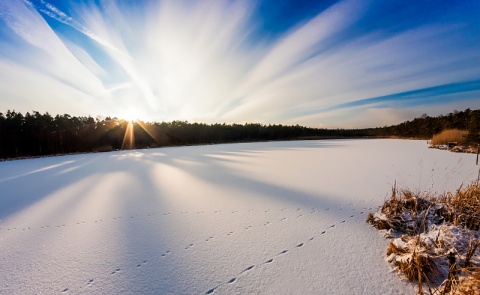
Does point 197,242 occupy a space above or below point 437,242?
below

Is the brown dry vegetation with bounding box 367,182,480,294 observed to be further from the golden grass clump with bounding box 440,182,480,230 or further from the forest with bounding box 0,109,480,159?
the forest with bounding box 0,109,480,159

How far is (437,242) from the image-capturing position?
4.88 ft

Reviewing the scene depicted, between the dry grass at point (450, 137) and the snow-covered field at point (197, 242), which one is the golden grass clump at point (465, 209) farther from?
the dry grass at point (450, 137)

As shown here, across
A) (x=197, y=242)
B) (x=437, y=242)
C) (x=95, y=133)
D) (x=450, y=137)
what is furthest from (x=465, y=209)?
(x=95, y=133)

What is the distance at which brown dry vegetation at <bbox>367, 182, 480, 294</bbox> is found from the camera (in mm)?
1218

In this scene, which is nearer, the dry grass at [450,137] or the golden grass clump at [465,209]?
the golden grass clump at [465,209]

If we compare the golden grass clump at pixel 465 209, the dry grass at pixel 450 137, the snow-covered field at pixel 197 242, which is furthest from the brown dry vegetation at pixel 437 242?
the dry grass at pixel 450 137

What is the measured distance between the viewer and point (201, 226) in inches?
88.0

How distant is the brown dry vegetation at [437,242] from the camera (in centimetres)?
122

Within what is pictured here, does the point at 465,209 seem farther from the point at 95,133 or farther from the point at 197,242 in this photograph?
the point at 95,133

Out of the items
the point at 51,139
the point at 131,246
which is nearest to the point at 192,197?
the point at 131,246

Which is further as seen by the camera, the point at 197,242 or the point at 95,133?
the point at 95,133

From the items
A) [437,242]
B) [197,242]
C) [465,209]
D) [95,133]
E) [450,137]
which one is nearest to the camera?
[437,242]

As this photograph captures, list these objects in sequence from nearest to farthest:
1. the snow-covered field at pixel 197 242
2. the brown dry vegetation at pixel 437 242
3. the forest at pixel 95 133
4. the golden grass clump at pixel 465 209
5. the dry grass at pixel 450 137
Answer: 1. the brown dry vegetation at pixel 437 242
2. the snow-covered field at pixel 197 242
3. the golden grass clump at pixel 465 209
4. the dry grass at pixel 450 137
5. the forest at pixel 95 133
